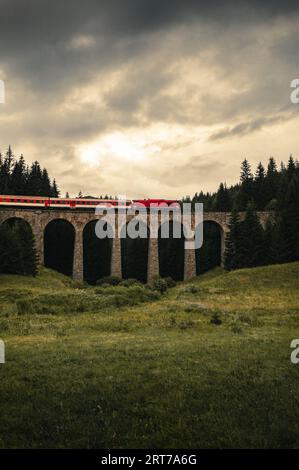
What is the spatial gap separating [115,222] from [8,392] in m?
59.6

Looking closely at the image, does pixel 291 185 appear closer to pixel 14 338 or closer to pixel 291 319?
pixel 291 319

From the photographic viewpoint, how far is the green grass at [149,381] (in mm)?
8867

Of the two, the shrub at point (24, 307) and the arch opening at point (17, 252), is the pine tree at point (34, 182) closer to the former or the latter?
the arch opening at point (17, 252)

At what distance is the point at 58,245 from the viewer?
89.1m

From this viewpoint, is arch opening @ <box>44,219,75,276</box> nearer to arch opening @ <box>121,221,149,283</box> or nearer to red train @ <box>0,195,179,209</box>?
arch opening @ <box>121,221,149,283</box>

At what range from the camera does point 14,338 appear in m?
21.1

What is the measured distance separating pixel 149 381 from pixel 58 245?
79.5 metres

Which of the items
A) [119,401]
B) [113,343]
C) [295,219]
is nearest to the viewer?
[119,401]

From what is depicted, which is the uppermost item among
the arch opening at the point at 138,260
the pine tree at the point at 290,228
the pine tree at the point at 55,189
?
the pine tree at the point at 55,189

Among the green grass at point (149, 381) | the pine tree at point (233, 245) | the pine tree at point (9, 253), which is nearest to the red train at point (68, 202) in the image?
the pine tree at point (9, 253)

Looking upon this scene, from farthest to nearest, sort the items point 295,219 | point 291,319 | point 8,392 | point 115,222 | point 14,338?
point 115,222 → point 295,219 → point 291,319 → point 14,338 → point 8,392

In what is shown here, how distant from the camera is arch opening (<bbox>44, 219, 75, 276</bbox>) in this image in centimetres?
8806

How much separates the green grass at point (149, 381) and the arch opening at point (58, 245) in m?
60.5
